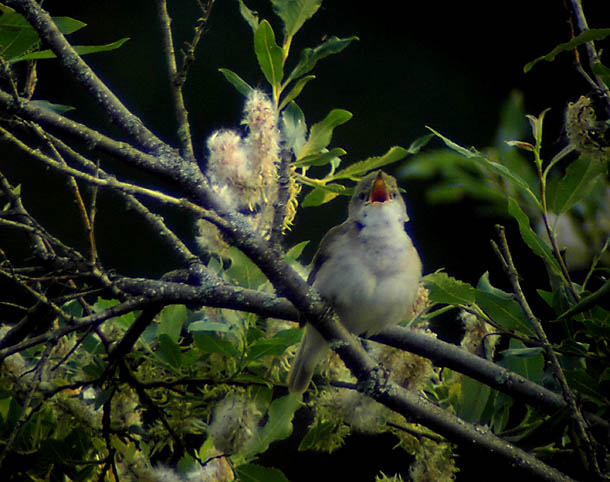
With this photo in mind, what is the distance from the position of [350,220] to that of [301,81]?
0.41 m

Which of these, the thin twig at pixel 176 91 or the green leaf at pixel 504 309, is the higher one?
the thin twig at pixel 176 91

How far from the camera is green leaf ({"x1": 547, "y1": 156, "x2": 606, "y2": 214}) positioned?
0.60 meters

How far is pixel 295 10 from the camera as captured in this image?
720 millimetres

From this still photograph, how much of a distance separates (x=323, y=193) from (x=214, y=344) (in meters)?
0.19

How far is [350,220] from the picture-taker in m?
1.10

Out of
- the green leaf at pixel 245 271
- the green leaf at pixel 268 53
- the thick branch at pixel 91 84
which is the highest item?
the green leaf at pixel 268 53

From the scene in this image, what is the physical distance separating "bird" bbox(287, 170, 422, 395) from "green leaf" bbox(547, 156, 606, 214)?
0.34 meters

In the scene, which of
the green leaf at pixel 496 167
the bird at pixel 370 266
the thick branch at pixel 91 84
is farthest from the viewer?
the bird at pixel 370 266

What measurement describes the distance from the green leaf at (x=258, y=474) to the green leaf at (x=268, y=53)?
364 millimetres

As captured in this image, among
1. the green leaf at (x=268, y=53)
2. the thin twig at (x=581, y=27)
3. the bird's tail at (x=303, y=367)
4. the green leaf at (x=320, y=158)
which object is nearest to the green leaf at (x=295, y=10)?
the green leaf at (x=268, y=53)

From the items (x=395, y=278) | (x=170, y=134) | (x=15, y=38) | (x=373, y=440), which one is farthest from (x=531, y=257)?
(x=15, y=38)

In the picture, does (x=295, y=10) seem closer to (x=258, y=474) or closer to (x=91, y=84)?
(x=91, y=84)

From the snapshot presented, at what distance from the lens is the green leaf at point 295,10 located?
714 millimetres

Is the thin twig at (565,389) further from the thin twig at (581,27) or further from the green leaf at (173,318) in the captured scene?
the green leaf at (173,318)
